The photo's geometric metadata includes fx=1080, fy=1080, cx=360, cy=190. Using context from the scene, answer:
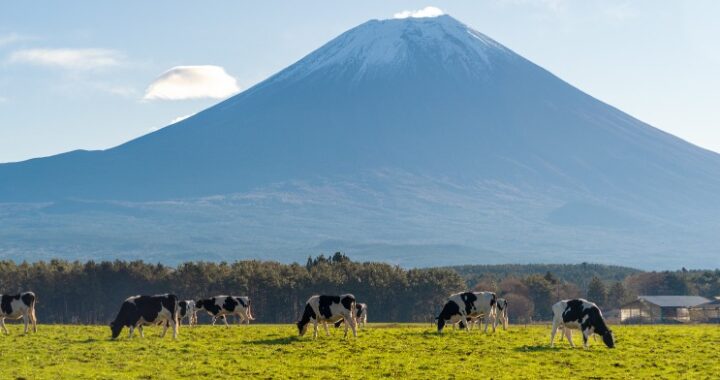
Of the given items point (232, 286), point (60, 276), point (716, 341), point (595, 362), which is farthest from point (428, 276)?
point (595, 362)

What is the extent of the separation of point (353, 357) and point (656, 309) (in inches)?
2547

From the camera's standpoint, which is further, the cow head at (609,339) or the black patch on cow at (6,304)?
the black patch on cow at (6,304)

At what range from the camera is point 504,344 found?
29875mm

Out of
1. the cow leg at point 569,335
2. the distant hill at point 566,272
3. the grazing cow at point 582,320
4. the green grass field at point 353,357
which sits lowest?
the green grass field at point 353,357

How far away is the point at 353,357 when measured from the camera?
26828 millimetres

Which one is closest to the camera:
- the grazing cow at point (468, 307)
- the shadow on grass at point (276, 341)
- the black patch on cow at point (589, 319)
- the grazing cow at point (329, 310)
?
the black patch on cow at point (589, 319)

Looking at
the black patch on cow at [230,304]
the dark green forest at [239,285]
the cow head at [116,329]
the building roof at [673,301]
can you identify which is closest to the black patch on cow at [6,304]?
the cow head at [116,329]

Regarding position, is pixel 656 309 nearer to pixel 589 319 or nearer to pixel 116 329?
pixel 589 319

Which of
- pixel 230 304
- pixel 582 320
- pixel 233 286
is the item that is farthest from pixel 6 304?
pixel 233 286

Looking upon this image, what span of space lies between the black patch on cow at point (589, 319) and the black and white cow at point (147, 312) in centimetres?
1151

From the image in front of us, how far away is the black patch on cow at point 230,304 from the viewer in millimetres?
44812

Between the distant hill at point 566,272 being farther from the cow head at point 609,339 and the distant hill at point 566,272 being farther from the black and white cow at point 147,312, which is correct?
the black and white cow at point 147,312

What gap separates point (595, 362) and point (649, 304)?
63004 mm

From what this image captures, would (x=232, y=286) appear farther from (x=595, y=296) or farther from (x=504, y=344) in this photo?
(x=504, y=344)
